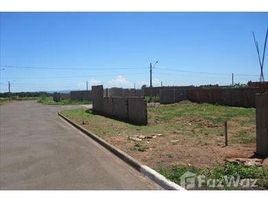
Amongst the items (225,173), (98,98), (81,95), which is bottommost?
(225,173)

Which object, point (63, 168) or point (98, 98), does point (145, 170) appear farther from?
point (98, 98)

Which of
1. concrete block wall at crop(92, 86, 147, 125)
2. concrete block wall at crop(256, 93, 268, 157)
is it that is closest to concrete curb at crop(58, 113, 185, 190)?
concrete block wall at crop(256, 93, 268, 157)

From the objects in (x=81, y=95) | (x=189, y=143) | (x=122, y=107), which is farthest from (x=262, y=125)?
(x=81, y=95)

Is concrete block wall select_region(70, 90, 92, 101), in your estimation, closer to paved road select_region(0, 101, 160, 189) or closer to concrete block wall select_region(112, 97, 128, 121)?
concrete block wall select_region(112, 97, 128, 121)

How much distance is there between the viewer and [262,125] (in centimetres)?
1145

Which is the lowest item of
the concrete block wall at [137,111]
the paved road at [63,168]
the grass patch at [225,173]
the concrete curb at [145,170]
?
the paved road at [63,168]

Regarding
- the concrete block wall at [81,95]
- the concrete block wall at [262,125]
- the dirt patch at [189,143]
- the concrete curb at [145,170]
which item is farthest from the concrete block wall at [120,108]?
the concrete block wall at [81,95]

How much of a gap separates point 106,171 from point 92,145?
5554 millimetres

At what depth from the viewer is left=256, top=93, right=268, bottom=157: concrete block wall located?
36.7 feet

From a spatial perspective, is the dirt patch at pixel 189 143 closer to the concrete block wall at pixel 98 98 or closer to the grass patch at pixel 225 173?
the grass patch at pixel 225 173

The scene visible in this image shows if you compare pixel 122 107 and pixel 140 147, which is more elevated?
pixel 122 107

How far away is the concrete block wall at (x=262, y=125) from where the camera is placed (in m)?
11.2

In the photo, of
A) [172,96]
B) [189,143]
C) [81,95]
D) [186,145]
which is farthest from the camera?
[81,95]

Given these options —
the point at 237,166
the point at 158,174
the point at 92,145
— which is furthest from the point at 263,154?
the point at 92,145
